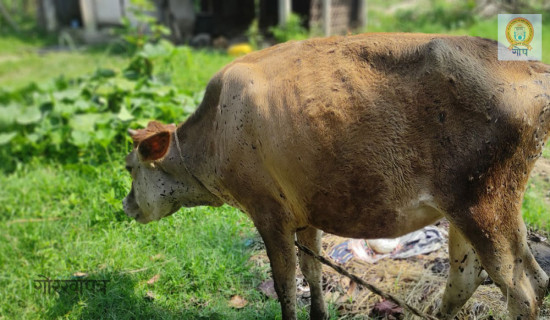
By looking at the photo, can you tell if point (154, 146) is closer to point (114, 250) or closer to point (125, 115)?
point (114, 250)

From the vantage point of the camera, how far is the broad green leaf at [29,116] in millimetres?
7770

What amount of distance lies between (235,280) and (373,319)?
1246mm

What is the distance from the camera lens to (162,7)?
1545cm

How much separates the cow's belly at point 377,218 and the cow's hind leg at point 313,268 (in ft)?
2.25

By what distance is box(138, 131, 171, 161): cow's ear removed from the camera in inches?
148

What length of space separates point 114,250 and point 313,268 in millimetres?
2165

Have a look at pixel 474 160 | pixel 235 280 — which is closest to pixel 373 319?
pixel 235 280

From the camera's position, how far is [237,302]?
438 cm

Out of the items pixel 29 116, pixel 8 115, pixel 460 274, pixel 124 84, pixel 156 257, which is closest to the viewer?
pixel 460 274

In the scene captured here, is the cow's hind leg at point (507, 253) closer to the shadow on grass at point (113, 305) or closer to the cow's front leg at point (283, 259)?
the cow's front leg at point (283, 259)

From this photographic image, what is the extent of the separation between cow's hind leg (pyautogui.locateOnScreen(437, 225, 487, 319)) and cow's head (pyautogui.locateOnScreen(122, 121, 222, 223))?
5.74ft

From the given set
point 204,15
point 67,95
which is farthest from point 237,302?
point 204,15

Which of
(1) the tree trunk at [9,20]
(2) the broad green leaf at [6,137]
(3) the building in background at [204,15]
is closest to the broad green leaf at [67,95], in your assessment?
(2) the broad green leaf at [6,137]

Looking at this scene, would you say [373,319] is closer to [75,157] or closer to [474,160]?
[474,160]
